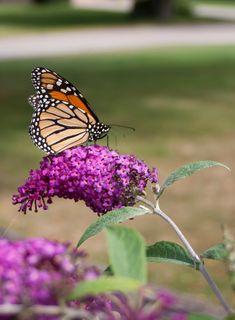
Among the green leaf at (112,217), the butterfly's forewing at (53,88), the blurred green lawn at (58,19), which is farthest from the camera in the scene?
the blurred green lawn at (58,19)

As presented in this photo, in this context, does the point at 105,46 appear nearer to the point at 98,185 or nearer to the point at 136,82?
the point at 136,82

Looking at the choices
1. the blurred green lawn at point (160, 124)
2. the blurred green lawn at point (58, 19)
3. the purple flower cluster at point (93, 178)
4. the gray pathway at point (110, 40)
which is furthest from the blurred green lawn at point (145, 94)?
the purple flower cluster at point (93, 178)

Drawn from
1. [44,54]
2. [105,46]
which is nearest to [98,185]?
[44,54]

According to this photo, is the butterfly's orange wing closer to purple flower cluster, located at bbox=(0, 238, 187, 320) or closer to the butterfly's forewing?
the butterfly's forewing

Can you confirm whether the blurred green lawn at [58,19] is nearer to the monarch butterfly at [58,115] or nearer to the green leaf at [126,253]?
the monarch butterfly at [58,115]

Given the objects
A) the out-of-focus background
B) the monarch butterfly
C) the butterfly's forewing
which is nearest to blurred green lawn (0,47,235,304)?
the out-of-focus background

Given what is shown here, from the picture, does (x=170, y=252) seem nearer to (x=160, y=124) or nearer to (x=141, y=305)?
(x=141, y=305)
